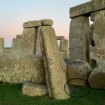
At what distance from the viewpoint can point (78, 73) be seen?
1063 cm

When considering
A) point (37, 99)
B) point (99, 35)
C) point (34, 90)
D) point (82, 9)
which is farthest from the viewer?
point (82, 9)

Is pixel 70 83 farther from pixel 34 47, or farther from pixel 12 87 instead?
pixel 34 47

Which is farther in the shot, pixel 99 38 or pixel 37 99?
pixel 99 38

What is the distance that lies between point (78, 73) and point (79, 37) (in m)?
4.01

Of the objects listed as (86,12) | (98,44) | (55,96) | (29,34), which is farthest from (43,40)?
(29,34)

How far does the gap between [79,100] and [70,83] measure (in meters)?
2.38

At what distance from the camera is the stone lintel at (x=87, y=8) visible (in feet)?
41.2

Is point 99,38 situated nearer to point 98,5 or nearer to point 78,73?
point 98,5

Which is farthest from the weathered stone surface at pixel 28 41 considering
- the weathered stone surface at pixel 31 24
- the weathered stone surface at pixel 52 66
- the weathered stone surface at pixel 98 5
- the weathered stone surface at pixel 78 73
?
the weathered stone surface at pixel 52 66

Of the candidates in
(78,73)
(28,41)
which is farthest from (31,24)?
(78,73)

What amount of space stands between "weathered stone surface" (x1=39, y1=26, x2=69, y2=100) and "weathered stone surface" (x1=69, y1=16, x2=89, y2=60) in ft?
17.8

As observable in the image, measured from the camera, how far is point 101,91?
9.53 metres

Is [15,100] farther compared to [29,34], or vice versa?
[29,34]

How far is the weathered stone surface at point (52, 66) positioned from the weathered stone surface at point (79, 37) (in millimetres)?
5425
